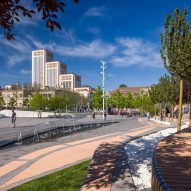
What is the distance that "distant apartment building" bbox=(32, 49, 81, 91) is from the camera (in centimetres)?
18738

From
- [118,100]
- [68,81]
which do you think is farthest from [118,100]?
[68,81]

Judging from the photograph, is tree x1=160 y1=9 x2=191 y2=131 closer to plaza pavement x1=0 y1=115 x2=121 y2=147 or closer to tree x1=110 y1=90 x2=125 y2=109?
plaza pavement x1=0 y1=115 x2=121 y2=147

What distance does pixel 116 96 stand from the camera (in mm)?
80938

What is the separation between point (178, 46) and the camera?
14.2 metres

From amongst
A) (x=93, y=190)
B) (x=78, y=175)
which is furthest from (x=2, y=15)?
(x=78, y=175)

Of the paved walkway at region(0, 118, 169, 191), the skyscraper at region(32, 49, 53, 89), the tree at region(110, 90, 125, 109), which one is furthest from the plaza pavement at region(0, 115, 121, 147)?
the skyscraper at region(32, 49, 53, 89)

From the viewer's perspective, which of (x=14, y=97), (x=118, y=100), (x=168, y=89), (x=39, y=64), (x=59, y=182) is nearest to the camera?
(x=59, y=182)

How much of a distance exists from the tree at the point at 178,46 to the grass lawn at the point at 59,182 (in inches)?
305

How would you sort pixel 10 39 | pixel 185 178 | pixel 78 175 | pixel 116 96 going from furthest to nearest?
pixel 116 96 < pixel 78 175 < pixel 10 39 < pixel 185 178

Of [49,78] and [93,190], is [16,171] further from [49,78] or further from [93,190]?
[49,78]

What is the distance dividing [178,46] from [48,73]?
179189 millimetres

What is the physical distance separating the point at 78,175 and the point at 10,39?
5075mm

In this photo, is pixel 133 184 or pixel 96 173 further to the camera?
pixel 96 173

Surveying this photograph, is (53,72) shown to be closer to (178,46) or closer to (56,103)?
(56,103)
